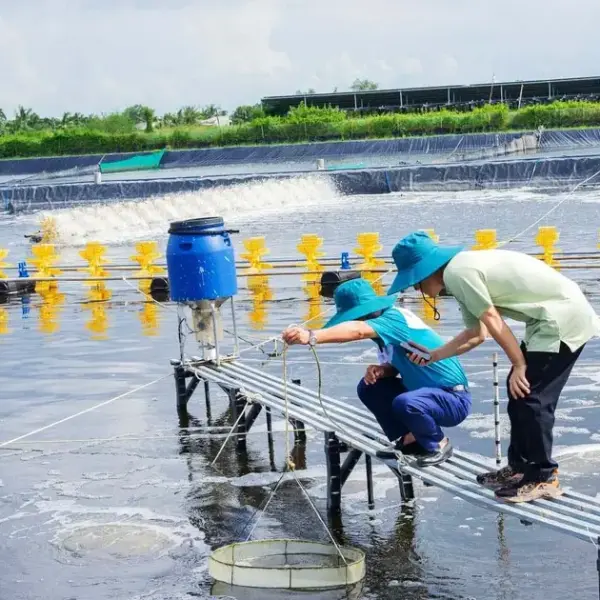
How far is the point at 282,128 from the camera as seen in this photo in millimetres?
74812

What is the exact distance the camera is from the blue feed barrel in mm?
9219

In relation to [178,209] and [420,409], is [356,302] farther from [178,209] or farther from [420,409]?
[178,209]

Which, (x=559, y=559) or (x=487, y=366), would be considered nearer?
(x=559, y=559)

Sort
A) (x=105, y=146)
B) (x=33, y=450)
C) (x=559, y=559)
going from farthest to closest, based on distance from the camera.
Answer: (x=105, y=146)
(x=33, y=450)
(x=559, y=559)

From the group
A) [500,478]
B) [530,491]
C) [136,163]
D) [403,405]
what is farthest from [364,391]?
[136,163]

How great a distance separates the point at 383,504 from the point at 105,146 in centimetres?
7512

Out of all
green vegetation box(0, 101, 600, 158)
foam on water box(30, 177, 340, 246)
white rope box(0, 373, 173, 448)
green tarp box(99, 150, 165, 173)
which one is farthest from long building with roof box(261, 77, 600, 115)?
white rope box(0, 373, 173, 448)

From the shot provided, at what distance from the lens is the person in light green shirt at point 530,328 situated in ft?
18.6

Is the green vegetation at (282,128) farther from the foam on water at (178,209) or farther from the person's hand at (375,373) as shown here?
the person's hand at (375,373)

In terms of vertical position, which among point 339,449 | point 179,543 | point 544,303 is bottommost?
point 179,543

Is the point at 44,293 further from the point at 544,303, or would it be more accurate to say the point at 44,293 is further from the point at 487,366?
the point at 544,303

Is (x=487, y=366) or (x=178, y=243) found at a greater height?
(x=178, y=243)

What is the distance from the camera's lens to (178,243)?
9.28 m

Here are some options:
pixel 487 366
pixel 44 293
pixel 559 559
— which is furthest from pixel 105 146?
pixel 559 559
